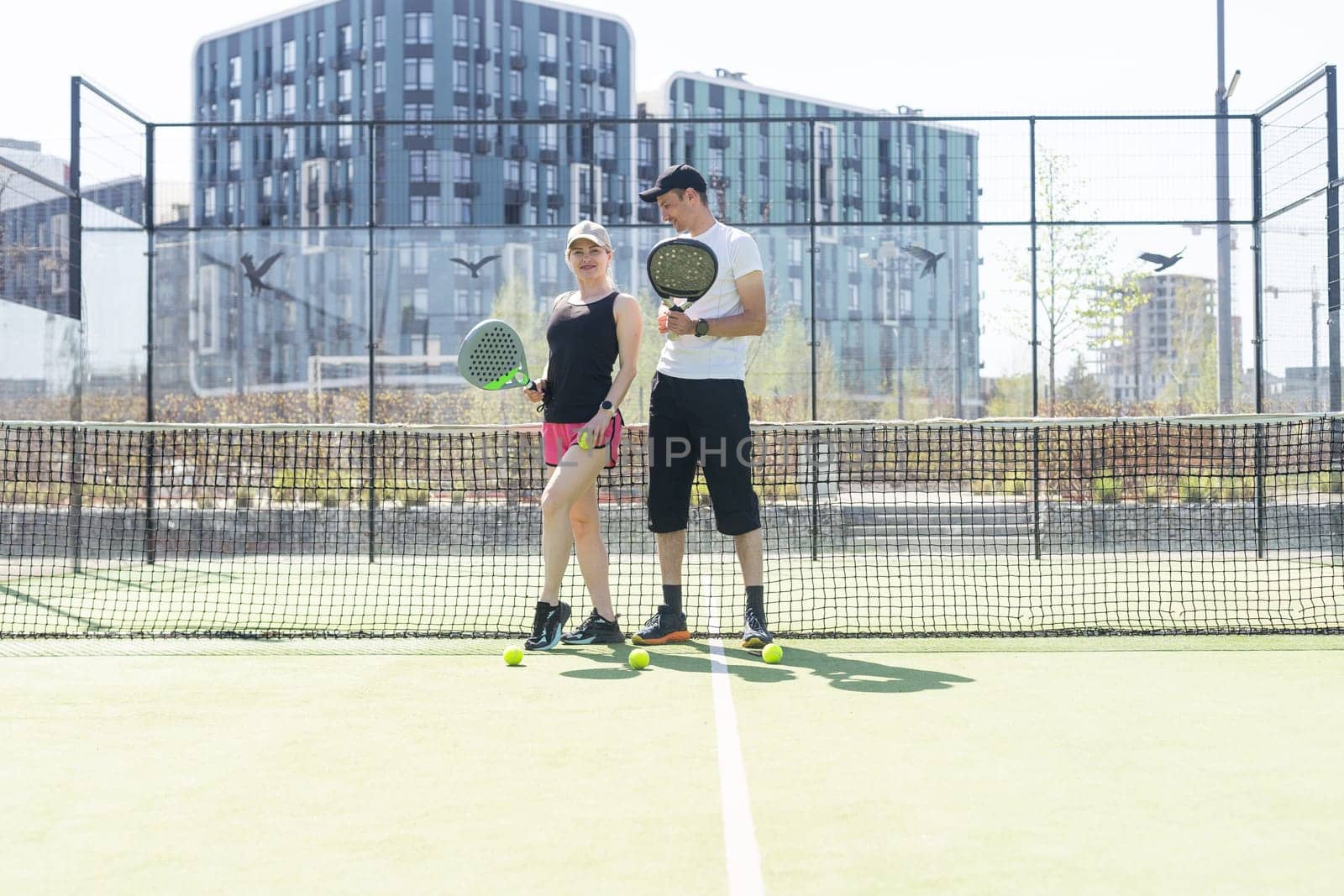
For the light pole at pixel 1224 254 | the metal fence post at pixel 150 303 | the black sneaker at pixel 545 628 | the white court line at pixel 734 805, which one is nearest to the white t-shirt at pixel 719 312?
the black sneaker at pixel 545 628

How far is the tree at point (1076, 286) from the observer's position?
17.0 meters

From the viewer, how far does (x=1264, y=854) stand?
260 centimetres

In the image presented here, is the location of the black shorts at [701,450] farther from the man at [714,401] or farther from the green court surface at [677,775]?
the green court surface at [677,775]

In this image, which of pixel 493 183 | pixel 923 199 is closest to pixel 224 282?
pixel 923 199

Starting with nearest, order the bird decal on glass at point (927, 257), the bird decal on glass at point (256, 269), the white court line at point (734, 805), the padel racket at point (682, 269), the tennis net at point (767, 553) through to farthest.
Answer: the white court line at point (734, 805)
the padel racket at point (682, 269)
the tennis net at point (767, 553)
the bird decal on glass at point (927, 257)
the bird decal on glass at point (256, 269)

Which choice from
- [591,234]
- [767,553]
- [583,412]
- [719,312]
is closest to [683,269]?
[719,312]

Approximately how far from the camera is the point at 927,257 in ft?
40.7

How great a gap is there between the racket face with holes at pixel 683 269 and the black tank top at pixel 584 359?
10.7 inches

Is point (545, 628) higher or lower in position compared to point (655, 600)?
higher

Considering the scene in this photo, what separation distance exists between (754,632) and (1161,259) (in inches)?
342

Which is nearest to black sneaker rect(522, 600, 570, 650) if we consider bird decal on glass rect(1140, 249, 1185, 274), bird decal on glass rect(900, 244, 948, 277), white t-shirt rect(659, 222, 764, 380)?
white t-shirt rect(659, 222, 764, 380)

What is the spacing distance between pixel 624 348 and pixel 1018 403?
29.1ft

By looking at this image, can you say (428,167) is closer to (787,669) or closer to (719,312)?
(719,312)

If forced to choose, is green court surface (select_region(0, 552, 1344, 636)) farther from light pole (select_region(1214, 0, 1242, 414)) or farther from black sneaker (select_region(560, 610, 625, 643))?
light pole (select_region(1214, 0, 1242, 414))
